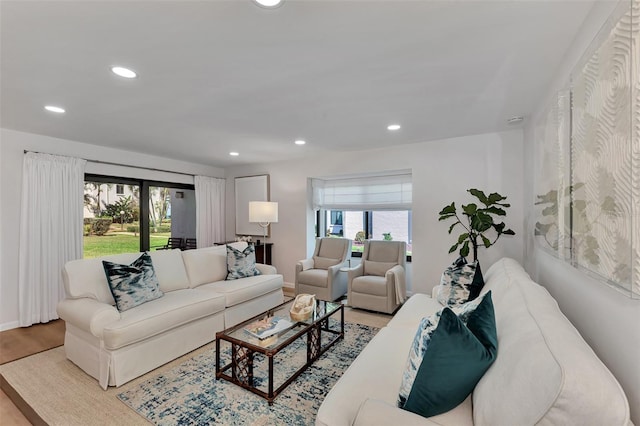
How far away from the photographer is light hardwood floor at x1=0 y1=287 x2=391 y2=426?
76.8 inches

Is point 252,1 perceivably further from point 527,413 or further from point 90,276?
point 90,276

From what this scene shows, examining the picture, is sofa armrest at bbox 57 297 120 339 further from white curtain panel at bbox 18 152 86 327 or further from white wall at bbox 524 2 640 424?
white wall at bbox 524 2 640 424

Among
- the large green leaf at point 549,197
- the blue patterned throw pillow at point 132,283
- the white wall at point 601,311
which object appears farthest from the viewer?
the blue patterned throw pillow at point 132,283

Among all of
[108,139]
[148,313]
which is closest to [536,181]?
[148,313]

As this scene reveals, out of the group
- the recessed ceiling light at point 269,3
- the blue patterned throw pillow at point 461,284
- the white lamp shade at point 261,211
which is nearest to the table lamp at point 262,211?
the white lamp shade at point 261,211

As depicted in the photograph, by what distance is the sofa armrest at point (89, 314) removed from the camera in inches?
86.6

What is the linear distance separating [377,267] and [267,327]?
2224mm

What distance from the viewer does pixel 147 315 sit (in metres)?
2.41

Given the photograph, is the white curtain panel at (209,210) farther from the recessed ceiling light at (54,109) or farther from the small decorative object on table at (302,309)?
the small decorative object on table at (302,309)

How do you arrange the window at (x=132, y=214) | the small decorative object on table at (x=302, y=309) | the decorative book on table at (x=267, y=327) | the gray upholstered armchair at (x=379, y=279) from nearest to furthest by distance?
1. the decorative book on table at (x=267, y=327)
2. the small decorative object on table at (x=302, y=309)
3. the gray upholstered armchair at (x=379, y=279)
4. the window at (x=132, y=214)

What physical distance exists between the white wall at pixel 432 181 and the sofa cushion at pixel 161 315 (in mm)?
2439

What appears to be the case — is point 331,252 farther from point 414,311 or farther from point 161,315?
point 161,315

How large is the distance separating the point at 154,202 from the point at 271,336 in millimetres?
3900

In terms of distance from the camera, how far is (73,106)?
8.71 feet
